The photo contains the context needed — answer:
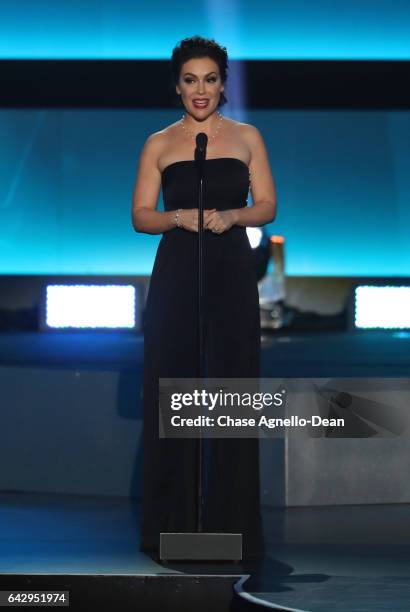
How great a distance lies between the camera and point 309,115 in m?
7.82

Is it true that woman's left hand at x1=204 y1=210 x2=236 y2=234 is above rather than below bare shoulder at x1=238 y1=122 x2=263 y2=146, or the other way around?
below

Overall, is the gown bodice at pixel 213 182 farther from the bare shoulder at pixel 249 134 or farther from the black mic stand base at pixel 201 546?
the black mic stand base at pixel 201 546

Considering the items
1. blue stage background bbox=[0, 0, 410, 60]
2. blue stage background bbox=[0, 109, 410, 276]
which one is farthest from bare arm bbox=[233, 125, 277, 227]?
blue stage background bbox=[0, 109, 410, 276]

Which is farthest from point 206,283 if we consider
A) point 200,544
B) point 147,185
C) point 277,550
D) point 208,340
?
point 277,550

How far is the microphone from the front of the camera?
99.9 inches

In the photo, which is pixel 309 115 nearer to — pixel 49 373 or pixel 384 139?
pixel 384 139

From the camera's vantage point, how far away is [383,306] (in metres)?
6.33

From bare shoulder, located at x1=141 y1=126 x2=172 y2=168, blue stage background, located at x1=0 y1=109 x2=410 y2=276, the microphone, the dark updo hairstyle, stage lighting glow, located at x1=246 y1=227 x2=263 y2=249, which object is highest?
blue stage background, located at x1=0 y1=109 x2=410 y2=276

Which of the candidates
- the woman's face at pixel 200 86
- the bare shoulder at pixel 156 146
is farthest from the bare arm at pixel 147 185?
the woman's face at pixel 200 86

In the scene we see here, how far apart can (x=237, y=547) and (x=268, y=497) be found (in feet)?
3.49

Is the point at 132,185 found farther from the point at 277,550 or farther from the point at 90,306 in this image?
the point at 277,550

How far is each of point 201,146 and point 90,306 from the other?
12.4ft

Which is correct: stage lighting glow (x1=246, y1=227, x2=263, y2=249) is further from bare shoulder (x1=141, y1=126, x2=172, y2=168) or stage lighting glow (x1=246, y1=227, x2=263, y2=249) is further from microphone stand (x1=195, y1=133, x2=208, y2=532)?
microphone stand (x1=195, y1=133, x2=208, y2=532)

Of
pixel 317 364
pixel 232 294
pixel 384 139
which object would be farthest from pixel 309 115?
pixel 232 294
